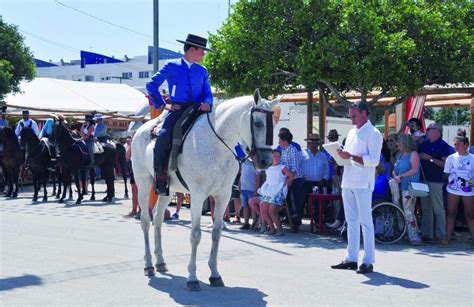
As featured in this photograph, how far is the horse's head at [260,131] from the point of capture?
25.6 ft

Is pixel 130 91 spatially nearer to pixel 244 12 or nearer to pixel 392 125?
pixel 392 125

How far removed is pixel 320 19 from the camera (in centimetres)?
1357

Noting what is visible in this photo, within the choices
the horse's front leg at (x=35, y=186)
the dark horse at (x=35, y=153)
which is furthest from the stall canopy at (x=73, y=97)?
the horse's front leg at (x=35, y=186)

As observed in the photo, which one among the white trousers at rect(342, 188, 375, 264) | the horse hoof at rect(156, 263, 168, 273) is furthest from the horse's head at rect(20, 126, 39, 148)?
the white trousers at rect(342, 188, 375, 264)

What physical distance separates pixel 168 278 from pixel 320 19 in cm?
714

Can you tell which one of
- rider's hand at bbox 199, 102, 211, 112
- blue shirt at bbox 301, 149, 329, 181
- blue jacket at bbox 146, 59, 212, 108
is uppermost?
blue jacket at bbox 146, 59, 212, 108

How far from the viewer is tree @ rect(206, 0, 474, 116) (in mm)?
12938

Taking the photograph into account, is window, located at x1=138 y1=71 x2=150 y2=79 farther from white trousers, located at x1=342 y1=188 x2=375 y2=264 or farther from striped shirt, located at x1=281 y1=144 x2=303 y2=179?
white trousers, located at x1=342 y1=188 x2=375 y2=264

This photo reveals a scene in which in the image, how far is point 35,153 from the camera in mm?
20500

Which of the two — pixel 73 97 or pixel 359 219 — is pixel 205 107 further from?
pixel 73 97

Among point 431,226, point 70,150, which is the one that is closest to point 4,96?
point 70,150

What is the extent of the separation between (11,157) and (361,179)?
1520 centimetres

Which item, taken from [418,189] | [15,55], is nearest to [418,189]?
[418,189]

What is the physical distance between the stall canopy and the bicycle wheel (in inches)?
732
